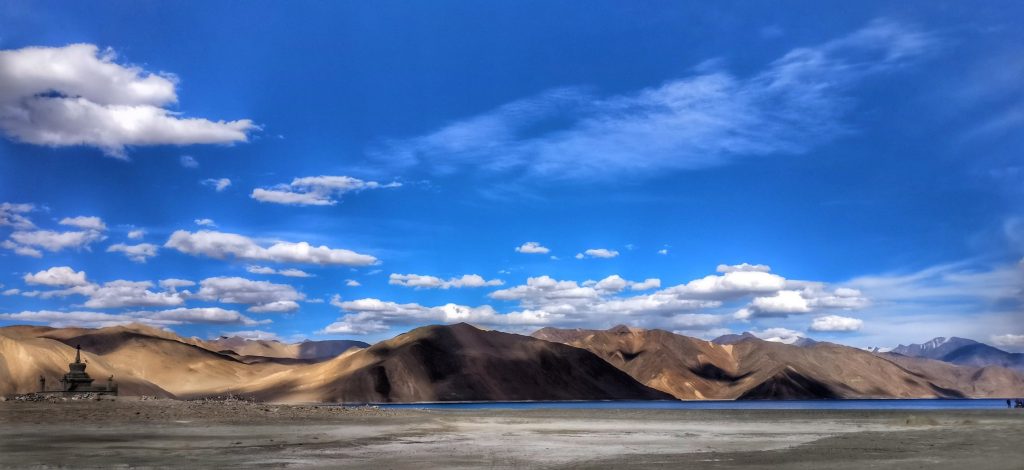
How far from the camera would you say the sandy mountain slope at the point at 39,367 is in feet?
393

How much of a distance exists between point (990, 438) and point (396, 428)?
30333mm

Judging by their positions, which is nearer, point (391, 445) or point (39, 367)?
point (391, 445)

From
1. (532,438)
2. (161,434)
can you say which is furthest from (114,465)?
(532,438)

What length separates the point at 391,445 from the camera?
34.1 m

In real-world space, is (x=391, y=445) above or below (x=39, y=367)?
below

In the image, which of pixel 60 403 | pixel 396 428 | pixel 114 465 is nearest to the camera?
pixel 114 465

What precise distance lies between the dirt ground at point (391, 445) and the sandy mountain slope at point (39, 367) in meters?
81.0

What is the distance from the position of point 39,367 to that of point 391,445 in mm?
113235

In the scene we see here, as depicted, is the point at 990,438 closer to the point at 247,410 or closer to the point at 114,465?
the point at 114,465

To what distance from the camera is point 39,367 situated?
125188 mm

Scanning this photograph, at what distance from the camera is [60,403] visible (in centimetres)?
5128

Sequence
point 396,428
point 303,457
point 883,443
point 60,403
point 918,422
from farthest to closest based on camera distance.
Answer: point 918,422
point 60,403
point 396,428
point 883,443
point 303,457

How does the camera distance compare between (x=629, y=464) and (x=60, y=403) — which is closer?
(x=629, y=464)

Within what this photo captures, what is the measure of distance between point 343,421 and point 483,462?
92.9ft
